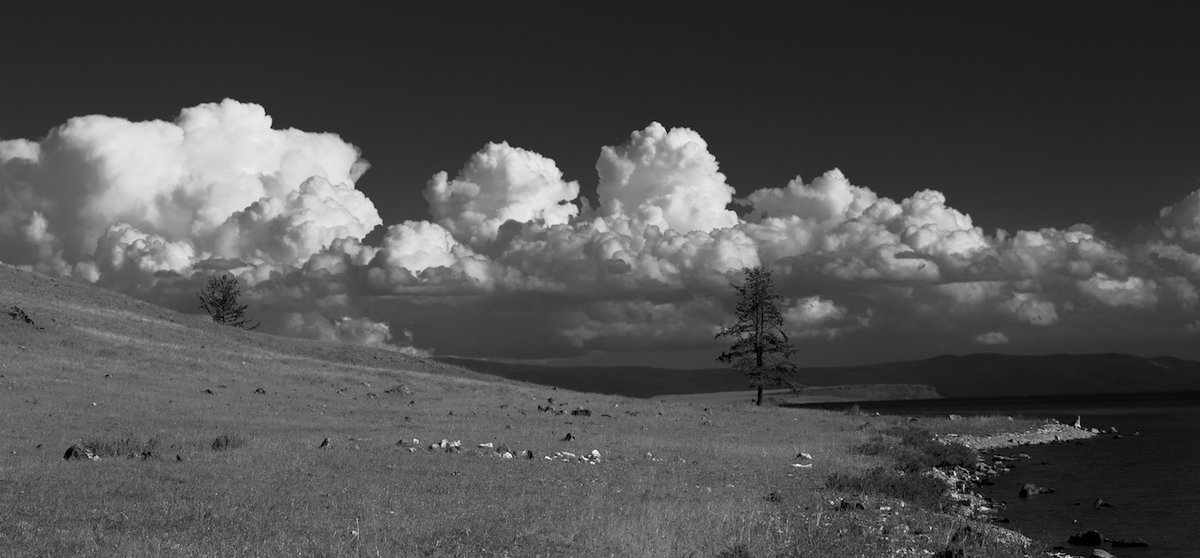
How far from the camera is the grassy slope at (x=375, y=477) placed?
17234mm

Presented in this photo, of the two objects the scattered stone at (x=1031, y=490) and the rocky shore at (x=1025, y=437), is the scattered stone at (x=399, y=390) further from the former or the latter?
the scattered stone at (x=1031, y=490)

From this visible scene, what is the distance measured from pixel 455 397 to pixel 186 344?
1053 inches

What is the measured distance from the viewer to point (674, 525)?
1967 cm

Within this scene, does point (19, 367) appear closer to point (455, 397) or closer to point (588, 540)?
point (455, 397)

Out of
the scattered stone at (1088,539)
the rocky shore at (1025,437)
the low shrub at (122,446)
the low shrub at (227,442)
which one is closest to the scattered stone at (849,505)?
the scattered stone at (1088,539)

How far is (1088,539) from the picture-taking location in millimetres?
27156

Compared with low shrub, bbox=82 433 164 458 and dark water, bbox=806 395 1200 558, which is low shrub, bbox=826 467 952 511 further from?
low shrub, bbox=82 433 164 458

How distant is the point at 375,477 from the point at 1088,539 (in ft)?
69.0

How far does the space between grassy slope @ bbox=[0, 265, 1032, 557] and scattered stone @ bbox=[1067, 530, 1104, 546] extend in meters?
5.29

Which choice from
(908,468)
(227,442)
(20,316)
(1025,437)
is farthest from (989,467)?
(20,316)

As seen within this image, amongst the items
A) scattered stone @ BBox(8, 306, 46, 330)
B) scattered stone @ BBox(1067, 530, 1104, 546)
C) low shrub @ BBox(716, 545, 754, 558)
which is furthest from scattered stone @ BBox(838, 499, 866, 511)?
scattered stone @ BBox(8, 306, 46, 330)

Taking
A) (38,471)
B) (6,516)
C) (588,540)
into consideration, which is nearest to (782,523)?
(588,540)

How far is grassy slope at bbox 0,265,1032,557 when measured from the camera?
17234 mm

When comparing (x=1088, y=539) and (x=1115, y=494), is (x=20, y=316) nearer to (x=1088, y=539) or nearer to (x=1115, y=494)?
(x=1088, y=539)
